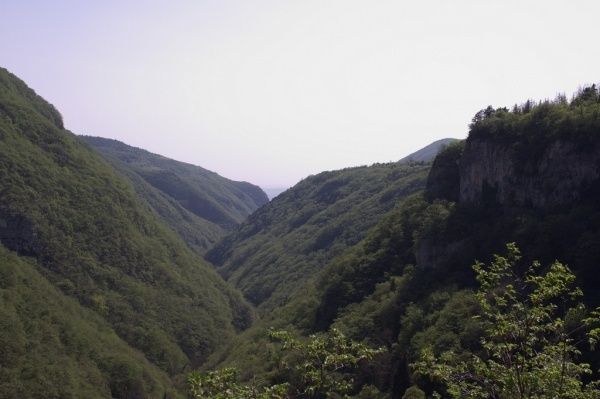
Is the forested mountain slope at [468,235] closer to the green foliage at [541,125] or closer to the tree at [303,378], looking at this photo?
the green foliage at [541,125]

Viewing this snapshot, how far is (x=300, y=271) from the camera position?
193m

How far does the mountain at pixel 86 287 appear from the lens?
10375cm

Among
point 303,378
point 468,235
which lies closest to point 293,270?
point 468,235

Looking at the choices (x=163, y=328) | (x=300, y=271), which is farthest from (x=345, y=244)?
(x=163, y=328)

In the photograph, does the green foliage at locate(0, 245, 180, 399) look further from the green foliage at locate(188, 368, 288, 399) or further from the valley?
the green foliage at locate(188, 368, 288, 399)

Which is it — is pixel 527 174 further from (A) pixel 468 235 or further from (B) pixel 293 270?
(B) pixel 293 270

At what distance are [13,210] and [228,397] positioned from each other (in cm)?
14859

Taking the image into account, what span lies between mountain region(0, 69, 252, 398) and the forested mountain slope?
120 ft

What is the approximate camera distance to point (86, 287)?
13925 cm

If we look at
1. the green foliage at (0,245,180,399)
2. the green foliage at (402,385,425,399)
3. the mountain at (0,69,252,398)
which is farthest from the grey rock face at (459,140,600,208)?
the mountain at (0,69,252,398)

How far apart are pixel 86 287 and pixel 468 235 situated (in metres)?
107

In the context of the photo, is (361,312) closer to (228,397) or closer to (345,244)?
(228,397)

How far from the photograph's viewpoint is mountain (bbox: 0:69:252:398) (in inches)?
4085

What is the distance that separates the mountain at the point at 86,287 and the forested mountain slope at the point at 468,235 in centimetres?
3668
